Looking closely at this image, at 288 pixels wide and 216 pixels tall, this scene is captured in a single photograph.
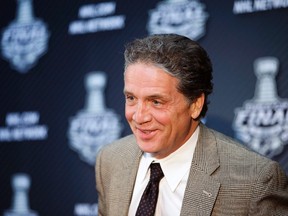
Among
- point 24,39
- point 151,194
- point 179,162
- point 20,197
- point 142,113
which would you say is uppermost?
point 24,39

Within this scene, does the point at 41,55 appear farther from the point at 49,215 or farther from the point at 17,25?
the point at 49,215

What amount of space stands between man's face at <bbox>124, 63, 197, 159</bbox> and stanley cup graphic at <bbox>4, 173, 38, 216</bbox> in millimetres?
1425

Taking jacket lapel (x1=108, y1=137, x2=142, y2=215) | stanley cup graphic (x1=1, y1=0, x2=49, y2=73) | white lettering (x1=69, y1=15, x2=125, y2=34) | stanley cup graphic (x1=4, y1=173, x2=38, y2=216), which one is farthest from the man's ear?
stanley cup graphic (x1=4, y1=173, x2=38, y2=216)

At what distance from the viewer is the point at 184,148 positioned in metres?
1.71

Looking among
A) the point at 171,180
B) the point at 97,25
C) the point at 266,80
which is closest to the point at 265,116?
the point at 266,80

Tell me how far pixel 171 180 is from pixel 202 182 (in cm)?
12

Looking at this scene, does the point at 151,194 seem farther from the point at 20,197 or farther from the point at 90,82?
the point at 20,197

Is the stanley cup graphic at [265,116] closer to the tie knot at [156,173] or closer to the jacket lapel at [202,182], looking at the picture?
the jacket lapel at [202,182]

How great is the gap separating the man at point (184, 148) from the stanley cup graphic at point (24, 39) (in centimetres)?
127

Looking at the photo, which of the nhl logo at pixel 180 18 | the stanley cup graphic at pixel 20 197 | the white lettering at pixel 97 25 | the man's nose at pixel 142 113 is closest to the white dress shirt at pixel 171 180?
the man's nose at pixel 142 113

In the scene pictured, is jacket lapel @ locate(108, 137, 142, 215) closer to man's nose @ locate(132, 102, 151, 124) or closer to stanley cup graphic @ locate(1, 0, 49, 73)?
man's nose @ locate(132, 102, 151, 124)

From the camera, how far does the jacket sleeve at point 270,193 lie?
1523 mm

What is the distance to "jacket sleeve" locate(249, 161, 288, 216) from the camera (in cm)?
152

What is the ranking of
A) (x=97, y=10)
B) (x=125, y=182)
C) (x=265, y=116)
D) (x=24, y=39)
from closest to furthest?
(x=125, y=182)
(x=265, y=116)
(x=97, y=10)
(x=24, y=39)
